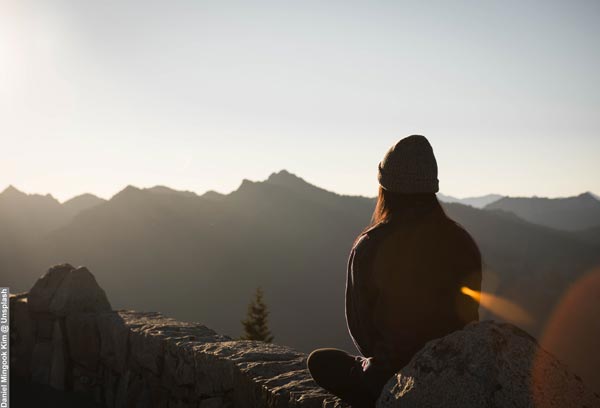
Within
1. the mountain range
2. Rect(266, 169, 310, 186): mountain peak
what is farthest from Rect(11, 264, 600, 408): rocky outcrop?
Rect(266, 169, 310, 186): mountain peak

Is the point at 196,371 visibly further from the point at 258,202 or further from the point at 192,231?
the point at 258,202

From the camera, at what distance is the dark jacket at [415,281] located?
2457 millimetres

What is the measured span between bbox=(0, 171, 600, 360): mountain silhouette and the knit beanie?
296 ft

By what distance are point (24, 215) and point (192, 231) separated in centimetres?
7862

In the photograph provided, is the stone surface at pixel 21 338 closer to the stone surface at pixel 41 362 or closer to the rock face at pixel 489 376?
the stone surface at pixel 41 362

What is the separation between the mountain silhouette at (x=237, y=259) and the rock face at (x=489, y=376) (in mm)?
90563

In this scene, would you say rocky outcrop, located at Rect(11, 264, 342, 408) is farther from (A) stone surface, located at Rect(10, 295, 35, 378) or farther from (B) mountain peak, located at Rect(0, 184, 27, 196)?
(B) mountain peak, located at Rect(0, 184, 27, 196)

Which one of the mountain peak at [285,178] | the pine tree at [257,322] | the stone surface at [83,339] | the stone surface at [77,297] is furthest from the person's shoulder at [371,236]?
the mountain peak at [285,178]

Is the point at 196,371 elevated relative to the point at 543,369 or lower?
lower

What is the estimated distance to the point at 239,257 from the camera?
117125 millimetres

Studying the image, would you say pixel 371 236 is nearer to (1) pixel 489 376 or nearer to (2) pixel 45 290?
(1) pixel 489 376

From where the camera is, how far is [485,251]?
121375 mm

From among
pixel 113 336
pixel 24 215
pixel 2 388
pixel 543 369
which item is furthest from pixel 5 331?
pixel 24 215

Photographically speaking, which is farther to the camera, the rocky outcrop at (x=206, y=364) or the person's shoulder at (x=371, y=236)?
the person's shoulder at (x=371, y=236)
